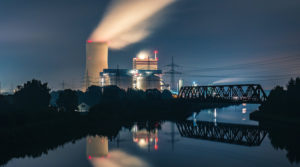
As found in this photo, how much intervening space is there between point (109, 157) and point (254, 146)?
21915 millimetres

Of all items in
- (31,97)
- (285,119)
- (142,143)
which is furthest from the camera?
(31,97)

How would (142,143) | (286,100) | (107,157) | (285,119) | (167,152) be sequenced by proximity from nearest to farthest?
(107,157), (167,152), (142,143), (285,119), (286,100)

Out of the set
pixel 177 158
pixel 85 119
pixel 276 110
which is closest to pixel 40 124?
pixel 85 119

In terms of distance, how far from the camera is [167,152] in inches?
1527

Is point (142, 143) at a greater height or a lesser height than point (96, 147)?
lesser

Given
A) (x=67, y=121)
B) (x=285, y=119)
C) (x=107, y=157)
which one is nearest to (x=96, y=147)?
(x=107, y=157)

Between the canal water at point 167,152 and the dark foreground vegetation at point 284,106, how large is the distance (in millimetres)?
Answer: 12103

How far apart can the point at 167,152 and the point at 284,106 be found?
37.7 meters

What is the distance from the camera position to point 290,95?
6588 centimetres

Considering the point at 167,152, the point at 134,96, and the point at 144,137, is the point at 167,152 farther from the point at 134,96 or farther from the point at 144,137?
the point at 134,96

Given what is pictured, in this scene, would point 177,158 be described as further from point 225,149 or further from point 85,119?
point 85,119

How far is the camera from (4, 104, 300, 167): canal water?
32.8 metres

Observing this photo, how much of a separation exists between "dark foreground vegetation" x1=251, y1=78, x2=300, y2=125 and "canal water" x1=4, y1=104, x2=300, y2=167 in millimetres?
12103

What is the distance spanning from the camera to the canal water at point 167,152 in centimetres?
3284
